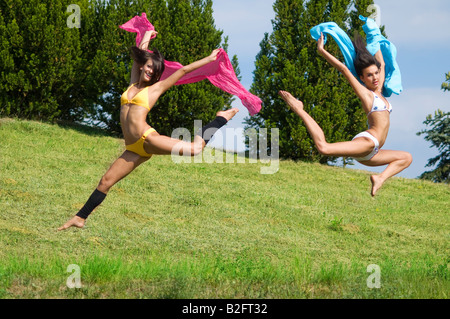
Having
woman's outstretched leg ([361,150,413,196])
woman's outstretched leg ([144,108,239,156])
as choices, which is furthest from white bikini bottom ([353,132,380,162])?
woman's outstretched leg ([144,108,239,156])

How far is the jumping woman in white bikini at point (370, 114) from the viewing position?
5.42 m

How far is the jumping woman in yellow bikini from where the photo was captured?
551 centimetres

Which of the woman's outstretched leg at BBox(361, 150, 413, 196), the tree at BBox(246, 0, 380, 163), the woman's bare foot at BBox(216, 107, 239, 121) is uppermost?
the tree at BBox(246, 0, 380, 163)

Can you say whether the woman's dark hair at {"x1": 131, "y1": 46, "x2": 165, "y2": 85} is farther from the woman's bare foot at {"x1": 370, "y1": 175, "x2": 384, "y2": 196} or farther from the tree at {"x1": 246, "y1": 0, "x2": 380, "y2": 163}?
the tree at {"x1": 246, "y1": 0, "x2": 380, "y2": 163}

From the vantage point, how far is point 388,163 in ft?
19.2

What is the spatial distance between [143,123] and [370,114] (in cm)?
229

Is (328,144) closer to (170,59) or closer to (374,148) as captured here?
(374,148)

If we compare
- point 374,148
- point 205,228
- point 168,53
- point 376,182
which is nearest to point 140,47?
point 374,148

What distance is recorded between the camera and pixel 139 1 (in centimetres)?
1977

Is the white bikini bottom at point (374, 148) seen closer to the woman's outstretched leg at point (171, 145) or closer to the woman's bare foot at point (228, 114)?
the woman's bare foot at point (228, 114)

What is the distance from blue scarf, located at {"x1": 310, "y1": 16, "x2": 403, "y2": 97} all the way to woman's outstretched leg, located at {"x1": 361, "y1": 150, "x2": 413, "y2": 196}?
2.25 feet

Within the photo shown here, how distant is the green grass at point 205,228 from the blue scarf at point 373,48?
2.36 meters

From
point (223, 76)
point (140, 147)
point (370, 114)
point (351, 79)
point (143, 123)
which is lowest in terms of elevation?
point (140, 147)
